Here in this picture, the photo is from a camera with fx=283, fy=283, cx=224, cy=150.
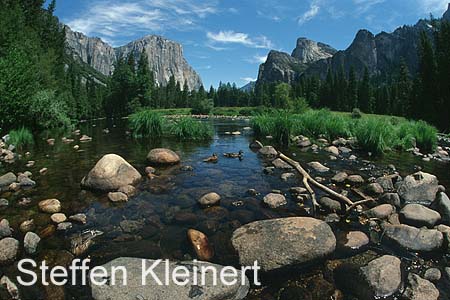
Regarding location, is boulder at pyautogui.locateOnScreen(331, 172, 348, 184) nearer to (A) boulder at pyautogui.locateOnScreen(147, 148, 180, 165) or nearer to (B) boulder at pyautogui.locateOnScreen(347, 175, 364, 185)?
(B) boulder at pyautogui.locateOnScreen(347, 175, 364, 185)

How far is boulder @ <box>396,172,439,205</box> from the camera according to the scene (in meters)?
7.43

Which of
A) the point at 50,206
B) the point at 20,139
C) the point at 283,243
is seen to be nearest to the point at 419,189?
the point at 283,243

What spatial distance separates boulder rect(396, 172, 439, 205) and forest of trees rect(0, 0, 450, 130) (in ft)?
69.3

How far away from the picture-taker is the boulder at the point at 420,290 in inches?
151

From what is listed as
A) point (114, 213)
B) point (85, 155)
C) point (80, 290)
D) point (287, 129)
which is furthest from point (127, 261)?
point (287, 129)

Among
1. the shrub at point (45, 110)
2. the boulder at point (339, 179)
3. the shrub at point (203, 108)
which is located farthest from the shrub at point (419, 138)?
the shrub at point (203, 108)

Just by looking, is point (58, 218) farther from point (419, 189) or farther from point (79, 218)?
point (419, 189)

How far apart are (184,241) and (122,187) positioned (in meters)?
3.44

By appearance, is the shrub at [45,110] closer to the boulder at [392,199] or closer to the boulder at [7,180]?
the boulder at [7,180]

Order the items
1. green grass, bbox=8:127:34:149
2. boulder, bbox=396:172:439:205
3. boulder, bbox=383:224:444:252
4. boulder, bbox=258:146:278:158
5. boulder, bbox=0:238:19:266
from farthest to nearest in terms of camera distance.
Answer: green grass, bbox=8:127:34:149 → boulder, bbox=258:146:278:158 → boulder, bbox=396:172:439:205 → boulder, bbox=383:224:444:252 → boulder, bbox=0:238:19:266

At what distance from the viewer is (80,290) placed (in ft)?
12.9

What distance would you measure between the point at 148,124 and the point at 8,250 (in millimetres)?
17549

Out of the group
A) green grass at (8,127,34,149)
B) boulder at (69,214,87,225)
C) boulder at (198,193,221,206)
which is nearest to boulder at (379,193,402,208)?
boulder at (198,193,221,206)

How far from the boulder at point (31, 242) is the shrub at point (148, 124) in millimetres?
16842
